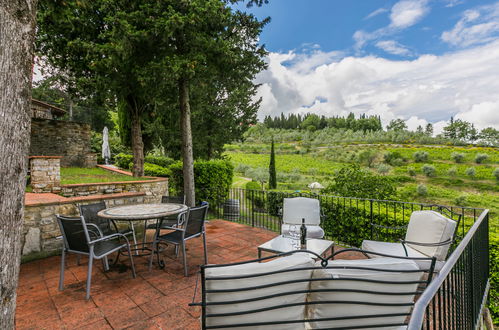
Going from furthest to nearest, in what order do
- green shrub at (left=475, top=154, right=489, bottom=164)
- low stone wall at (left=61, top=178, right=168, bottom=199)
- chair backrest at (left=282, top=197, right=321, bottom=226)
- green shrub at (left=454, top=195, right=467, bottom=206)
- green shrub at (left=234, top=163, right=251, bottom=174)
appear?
1. green shrub at (left=234, top=163, right=251, bottom=174)
2. green shrub at (left=475, top=154, right=489, bottom=164)
3. green shrub at (left=454, top=195, right=467, bottom=206)
4. low stone wall at (left=61, top=178, right=168, bottom=199)
5. chair backrest at (left=282, top=197, right=321, bottom=226)

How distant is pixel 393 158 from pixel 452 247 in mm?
25316

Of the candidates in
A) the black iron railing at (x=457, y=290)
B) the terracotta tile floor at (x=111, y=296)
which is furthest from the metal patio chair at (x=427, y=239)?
the terracotta tile floor at (x=111, y=296)

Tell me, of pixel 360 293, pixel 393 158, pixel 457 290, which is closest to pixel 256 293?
pixel 360 293

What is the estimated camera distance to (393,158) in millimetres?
25203

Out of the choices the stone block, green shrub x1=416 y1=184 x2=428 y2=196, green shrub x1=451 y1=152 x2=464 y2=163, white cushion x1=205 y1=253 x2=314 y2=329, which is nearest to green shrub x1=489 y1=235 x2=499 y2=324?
white cushion x1=205 y1=253 x2=314 y2=329

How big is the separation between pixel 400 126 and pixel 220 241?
1817 inches

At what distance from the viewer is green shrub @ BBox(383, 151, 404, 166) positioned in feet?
80.7

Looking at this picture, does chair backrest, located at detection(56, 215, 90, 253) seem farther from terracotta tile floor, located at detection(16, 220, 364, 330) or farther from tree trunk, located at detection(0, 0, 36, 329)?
tree trunk, located at detection(0, 0, 36, 329)

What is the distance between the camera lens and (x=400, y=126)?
4103cm

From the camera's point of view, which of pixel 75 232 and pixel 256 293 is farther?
pixel 75 232

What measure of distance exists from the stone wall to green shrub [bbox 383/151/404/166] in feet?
86.1

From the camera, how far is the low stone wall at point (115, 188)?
466 centimetres

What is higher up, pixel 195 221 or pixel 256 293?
pixel 256 293

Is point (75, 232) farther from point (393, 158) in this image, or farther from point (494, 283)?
point (393, 158)
